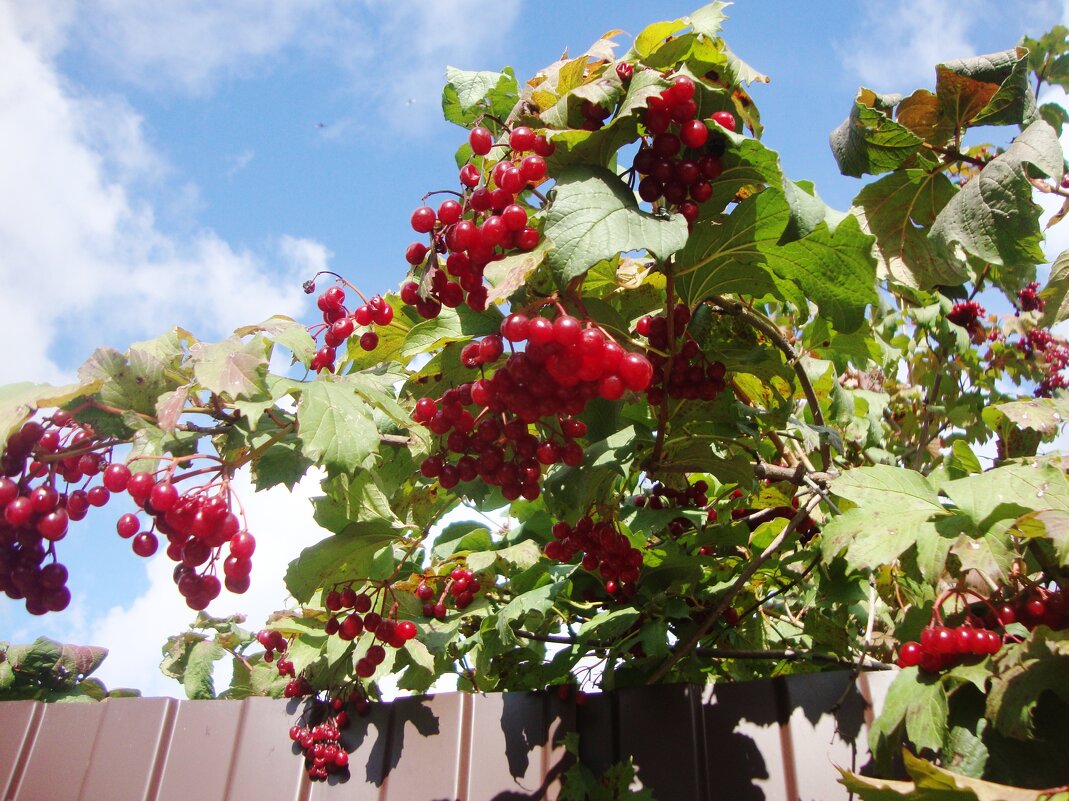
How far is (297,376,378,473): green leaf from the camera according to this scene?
1.42m

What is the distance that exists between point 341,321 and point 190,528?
0.72 metres

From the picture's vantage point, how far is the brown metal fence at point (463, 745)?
185 centimetres

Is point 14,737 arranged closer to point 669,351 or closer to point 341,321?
point 341,321

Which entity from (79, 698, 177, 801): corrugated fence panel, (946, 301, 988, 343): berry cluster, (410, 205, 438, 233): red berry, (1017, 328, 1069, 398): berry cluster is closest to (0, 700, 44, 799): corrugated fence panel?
(79, 698, 177, 801): corrugated fence panel

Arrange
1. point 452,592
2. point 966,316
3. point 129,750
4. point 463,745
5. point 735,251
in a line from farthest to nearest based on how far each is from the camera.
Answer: point 966,316, point 129,750, point 452,592, point 463,745, point 735,251

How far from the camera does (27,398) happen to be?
1353 millimetres

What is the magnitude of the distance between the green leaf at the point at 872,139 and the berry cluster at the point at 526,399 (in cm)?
95

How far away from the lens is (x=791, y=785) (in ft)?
5.99

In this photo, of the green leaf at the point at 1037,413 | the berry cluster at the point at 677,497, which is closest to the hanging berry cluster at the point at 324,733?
the berry cluster at the point at 677,497

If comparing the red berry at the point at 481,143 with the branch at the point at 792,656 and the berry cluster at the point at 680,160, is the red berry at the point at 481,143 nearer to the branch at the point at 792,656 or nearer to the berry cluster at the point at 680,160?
the berry cluster at the point at 680,160

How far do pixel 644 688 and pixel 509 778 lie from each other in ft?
1.60

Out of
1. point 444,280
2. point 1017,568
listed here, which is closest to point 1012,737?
point 1017,568

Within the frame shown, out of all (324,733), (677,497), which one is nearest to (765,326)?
(677,497)

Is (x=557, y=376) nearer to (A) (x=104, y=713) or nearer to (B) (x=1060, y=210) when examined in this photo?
(B) (x=1060, y=210)
